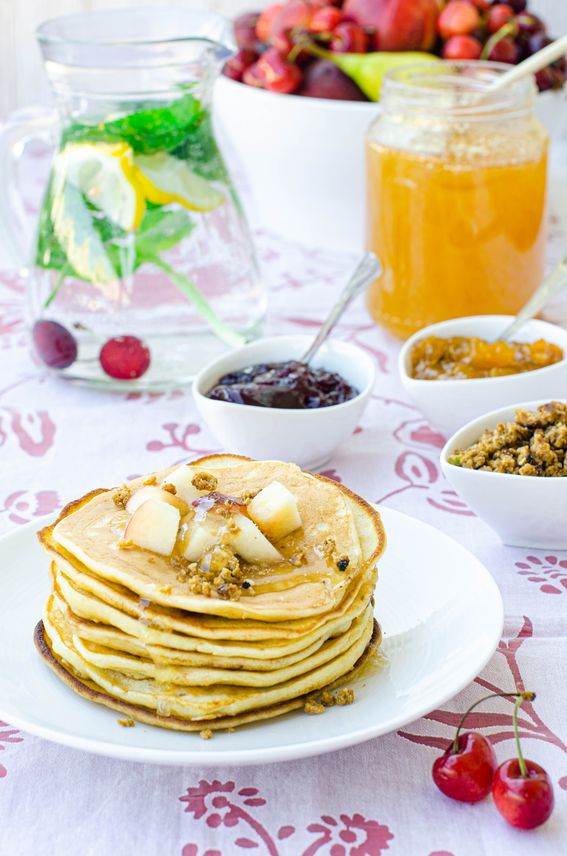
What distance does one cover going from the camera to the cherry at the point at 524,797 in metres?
0.94

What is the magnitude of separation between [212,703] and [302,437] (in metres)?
0.64

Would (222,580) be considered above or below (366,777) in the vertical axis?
above

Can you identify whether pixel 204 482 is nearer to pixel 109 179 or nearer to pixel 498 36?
pixel 109 179

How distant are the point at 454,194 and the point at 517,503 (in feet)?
2.42

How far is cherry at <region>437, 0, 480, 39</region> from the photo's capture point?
229 centimetres

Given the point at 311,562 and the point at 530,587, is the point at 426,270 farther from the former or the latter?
the point at 311,562

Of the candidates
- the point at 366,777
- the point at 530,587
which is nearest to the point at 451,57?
the point at 530,587

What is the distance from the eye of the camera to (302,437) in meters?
1.58

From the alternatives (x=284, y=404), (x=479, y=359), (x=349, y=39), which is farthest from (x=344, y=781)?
(x=349, y=39)

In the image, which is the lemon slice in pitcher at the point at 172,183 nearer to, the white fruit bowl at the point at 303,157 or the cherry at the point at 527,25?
the white fruit bowl at the point at 303,157

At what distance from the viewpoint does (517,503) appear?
1344 mm

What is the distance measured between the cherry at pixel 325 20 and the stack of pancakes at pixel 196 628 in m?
1.52

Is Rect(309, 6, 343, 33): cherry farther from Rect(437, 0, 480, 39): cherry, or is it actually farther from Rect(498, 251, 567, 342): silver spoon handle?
Rect(498, 251, 567, 342): silver spoon handle

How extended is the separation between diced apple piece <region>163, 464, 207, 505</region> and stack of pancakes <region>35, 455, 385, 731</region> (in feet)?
0.17
